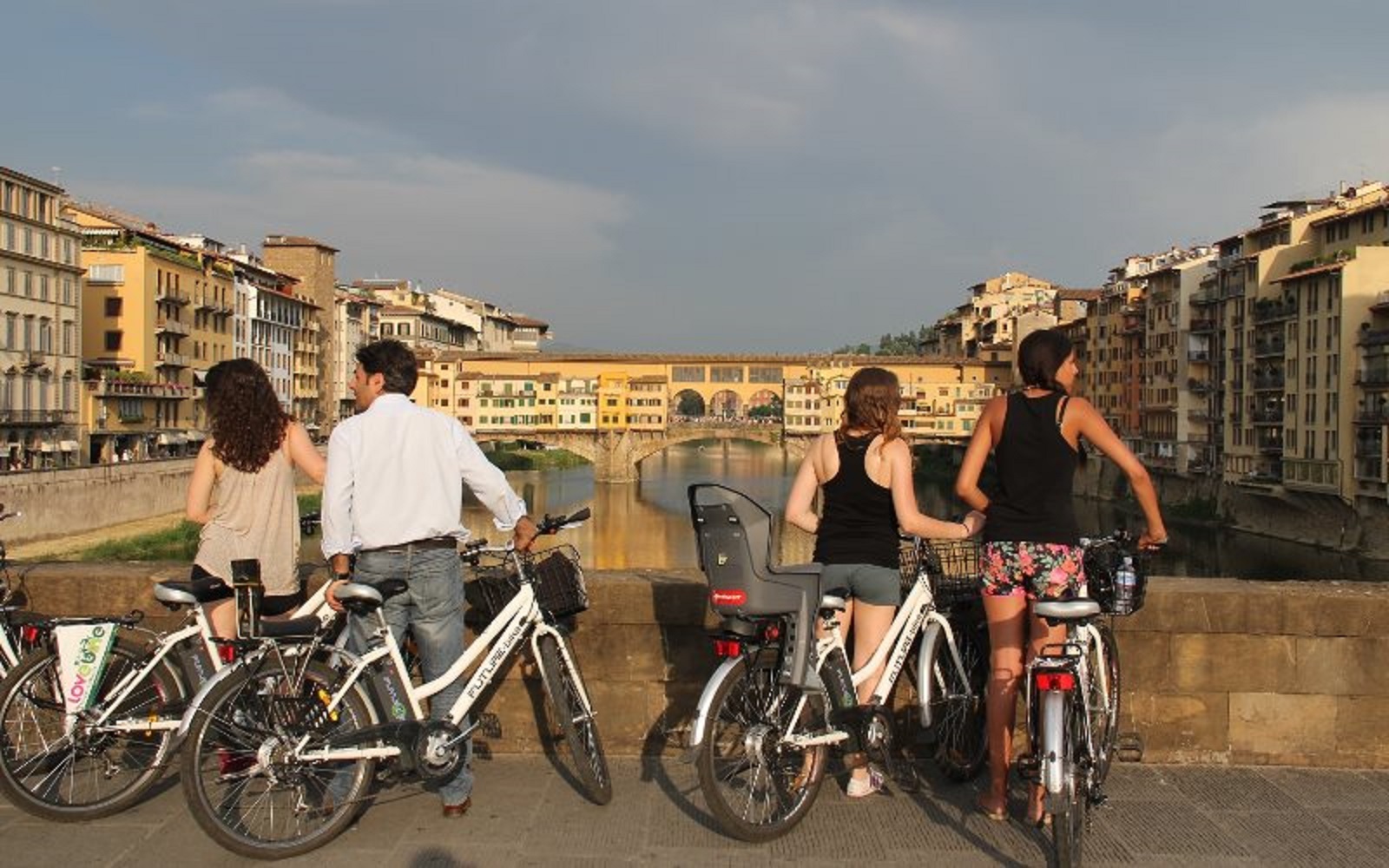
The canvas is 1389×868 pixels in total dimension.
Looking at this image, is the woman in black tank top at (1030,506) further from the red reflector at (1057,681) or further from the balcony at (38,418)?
the balcony at (38,418)

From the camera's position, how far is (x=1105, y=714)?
433cm

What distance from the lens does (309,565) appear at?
5645mm

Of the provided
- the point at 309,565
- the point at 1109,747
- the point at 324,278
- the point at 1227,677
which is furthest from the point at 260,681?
the point at 324,278

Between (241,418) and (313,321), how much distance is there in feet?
278

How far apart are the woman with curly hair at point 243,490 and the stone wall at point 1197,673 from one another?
113 centimetres

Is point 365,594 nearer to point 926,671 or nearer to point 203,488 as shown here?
point 203,488

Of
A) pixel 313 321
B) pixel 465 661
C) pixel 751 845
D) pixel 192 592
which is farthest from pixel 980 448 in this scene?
pixel 313 321

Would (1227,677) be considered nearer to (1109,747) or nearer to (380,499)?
(1109,747)

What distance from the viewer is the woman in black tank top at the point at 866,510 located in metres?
4.48

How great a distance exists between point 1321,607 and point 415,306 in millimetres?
113842

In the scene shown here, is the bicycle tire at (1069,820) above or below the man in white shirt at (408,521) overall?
below

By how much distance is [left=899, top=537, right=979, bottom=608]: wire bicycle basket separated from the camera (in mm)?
4918

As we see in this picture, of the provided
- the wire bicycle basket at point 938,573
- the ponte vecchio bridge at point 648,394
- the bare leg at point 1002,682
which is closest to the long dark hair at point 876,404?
the wire bicycle basket at point 938,573

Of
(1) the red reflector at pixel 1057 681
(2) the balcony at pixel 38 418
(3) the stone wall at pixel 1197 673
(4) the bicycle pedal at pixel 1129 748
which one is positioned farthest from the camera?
(2) the balcony at pixel 38 418
